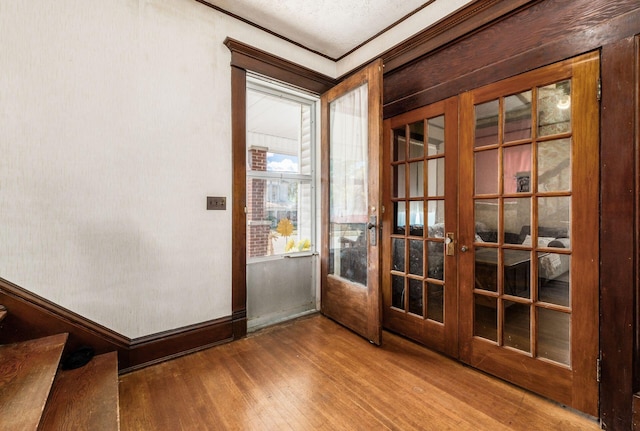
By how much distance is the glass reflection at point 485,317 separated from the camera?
6.61 feet

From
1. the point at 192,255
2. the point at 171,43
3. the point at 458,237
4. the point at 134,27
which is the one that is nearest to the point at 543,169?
the point at 458,237

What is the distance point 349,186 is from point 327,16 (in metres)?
1.57

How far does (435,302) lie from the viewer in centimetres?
237

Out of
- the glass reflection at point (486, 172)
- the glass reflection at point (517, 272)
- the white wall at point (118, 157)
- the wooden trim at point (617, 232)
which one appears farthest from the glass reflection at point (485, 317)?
the white wall at point (118, 157)

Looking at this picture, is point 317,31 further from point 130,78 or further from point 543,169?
point 543,169

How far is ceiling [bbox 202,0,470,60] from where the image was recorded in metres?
2.38

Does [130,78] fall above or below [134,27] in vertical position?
below

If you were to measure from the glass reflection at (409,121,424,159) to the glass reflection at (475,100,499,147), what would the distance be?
459 mm

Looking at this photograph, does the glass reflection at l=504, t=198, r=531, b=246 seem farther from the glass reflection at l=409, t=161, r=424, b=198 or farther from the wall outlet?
the wall outlet

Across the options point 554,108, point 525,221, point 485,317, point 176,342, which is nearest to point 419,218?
point 525,221

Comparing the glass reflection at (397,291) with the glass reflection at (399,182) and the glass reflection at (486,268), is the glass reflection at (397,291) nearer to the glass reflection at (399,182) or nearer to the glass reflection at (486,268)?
the glass reflection at (486,268)

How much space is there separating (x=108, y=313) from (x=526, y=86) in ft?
10.8

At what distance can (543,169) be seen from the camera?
177 cm

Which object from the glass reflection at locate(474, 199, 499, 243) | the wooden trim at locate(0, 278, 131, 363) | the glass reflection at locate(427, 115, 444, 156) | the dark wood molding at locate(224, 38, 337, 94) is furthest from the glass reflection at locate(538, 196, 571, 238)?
the wooden trim at locate(0, 278, 131, 363)
